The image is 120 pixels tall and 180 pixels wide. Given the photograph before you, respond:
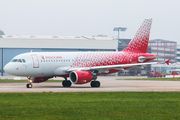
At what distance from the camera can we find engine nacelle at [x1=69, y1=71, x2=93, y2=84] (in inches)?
1437

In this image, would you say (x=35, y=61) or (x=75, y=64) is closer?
(x=35, y=61)

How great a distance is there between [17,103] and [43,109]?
3.31m

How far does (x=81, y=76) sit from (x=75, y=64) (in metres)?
4.06

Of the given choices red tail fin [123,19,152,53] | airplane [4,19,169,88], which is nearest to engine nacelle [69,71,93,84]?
airplane [4,19,169,88]

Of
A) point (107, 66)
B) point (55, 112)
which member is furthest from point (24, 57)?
point (55, 112)

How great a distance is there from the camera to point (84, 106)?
20.0 meters

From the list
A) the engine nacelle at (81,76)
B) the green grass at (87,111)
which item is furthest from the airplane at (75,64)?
the green grass at (87,111)

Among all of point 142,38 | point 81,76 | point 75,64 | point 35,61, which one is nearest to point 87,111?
point 81,76

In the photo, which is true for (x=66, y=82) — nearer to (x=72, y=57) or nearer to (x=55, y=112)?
(x=72, y=57)

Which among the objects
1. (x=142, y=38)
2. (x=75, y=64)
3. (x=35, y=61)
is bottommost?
(x=75, y=64)

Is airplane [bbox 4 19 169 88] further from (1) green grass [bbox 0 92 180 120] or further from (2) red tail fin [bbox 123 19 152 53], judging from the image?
(1) green grass [bbox 0 92 180 120]

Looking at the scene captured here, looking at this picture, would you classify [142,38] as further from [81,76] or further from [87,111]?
[87,111]

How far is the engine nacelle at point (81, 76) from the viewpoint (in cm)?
3650

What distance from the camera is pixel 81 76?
120ft
